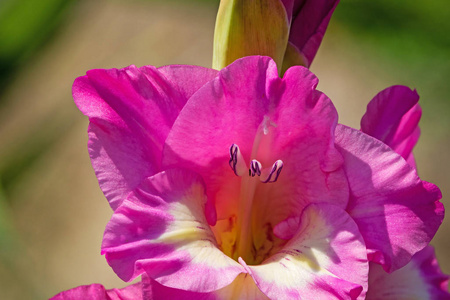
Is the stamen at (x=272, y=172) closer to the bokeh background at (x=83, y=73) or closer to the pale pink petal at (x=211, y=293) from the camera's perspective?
the pale pink petal at (x=211, y=293)

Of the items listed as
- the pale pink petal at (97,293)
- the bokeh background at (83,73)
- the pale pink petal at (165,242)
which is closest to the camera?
the pale pink petal at (165,242)

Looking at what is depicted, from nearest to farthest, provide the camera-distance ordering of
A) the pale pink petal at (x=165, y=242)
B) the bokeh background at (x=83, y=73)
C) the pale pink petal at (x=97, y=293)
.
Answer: the pale pink petal at (x=165, y=242), the pale pink petal at (x=97, y=293), the bokeh background at (x=83, y=73)

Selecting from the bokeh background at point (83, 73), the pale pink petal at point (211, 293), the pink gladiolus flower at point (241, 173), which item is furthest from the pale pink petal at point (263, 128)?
the bokeh background at point (83, 73)

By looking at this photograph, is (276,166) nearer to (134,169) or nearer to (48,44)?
(134,169)

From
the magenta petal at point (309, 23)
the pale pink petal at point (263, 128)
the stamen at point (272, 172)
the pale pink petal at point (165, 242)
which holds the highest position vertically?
the magenta petal at point (309, 23)

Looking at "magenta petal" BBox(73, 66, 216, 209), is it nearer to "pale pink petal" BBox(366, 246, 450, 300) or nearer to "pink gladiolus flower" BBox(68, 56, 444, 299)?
"pink gladiolus flower" BBox(68, 56, 444, 299)

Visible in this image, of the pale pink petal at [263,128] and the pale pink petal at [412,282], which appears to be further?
the pale pink petal at [412,282]

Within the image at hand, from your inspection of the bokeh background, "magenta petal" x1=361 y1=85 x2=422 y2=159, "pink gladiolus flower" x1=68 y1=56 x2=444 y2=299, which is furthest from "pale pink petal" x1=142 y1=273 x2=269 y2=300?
the bokeh background

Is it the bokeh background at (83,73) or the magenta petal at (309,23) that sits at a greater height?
the magenta petal at (309,23)
